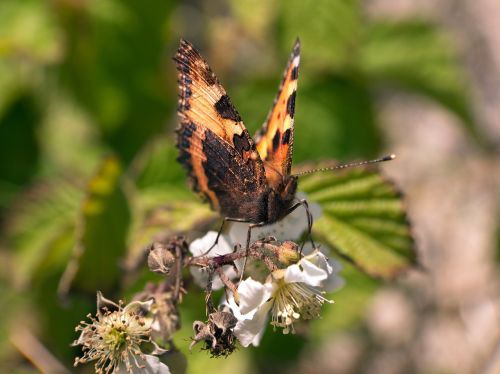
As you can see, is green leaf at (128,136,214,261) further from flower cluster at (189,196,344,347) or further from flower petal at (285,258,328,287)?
flower petal at (285,258,328,287)

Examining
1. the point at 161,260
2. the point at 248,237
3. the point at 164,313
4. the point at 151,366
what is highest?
→ the point at 248,237

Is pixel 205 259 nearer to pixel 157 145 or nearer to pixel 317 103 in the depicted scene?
pixel 157 145

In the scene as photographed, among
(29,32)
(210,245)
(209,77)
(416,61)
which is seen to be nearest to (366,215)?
(210,245)

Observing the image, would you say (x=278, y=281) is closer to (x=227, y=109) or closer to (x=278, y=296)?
(x=278, y=296)

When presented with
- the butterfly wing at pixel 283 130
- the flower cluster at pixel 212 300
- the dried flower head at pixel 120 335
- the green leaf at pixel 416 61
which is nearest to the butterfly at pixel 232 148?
the butterfly wing at pixel 283 130

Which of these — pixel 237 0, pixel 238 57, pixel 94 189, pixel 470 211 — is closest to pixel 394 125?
pixel 470 211

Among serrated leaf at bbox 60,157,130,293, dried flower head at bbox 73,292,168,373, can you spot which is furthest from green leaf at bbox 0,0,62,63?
dried flower head at bbox 73,292,168,373
